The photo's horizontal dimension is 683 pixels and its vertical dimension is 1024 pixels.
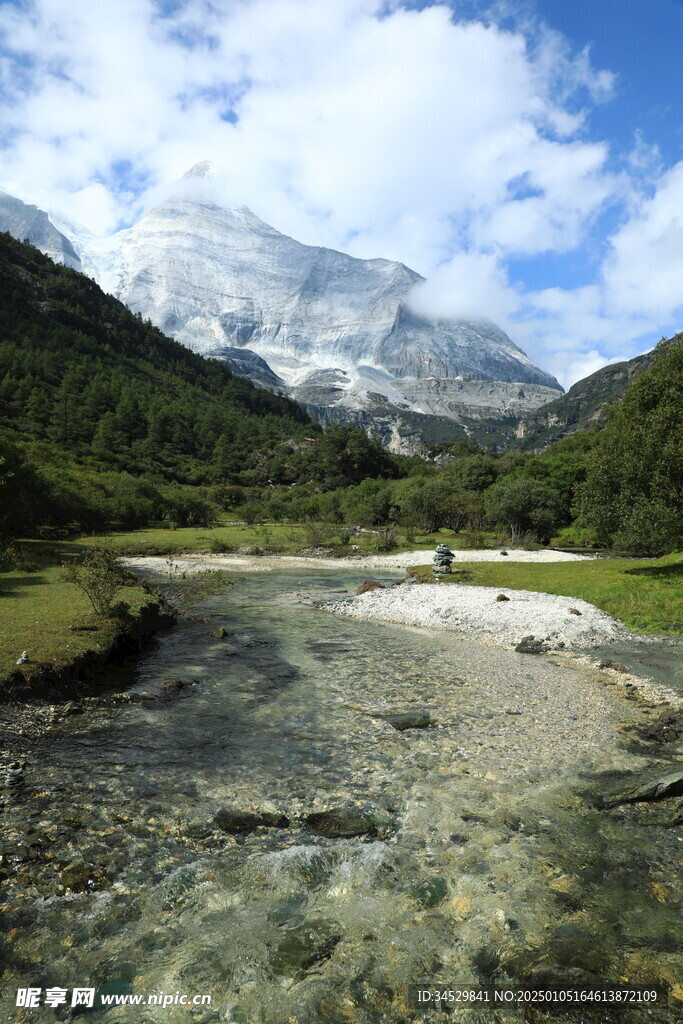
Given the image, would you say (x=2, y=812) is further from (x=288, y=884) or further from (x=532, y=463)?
(x=532, y=463)

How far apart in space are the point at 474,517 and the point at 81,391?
6685 inches

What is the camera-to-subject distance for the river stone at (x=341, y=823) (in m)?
→ 9.91

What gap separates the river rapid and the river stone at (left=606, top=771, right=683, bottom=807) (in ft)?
1.06

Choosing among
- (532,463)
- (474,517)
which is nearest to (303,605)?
(474,517)

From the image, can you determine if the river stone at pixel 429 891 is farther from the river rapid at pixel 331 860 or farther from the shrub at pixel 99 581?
the shrub at pixel 99 581

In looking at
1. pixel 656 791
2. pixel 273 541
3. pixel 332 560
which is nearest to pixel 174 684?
pixel 656 791

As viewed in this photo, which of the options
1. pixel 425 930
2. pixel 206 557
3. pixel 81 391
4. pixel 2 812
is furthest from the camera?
pixel 81 391

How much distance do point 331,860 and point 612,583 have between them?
3349 cm

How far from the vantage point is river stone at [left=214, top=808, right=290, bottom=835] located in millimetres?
10016

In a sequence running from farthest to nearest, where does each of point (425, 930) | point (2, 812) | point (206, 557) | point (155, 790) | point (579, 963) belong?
point (206, 557), point (155, 790), point (2, 812), point (425, 930), point (579, 963)

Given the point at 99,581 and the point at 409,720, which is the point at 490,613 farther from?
the point at 99,581

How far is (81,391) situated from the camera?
193125 millimetres

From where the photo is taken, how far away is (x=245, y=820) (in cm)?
1029

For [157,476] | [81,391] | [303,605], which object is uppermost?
[81,391]
